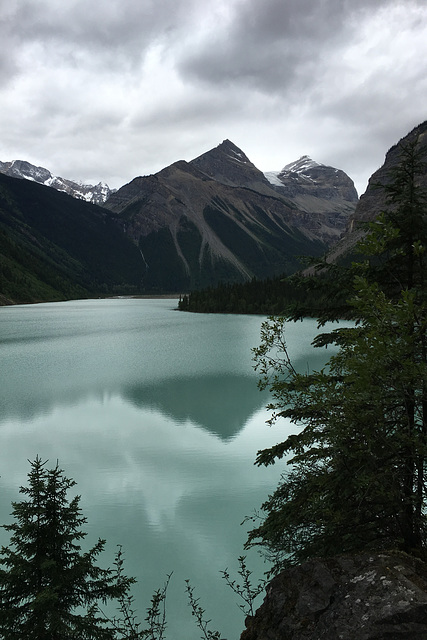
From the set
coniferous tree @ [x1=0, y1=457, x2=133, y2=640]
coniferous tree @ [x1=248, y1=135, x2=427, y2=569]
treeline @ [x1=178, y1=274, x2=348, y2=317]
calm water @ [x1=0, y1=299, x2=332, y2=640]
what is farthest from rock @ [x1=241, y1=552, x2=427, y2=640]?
treeline @ [x1=178, y1=274, x2=348, y2=317]

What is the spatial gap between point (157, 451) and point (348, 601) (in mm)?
24156

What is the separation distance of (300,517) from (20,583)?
6465 millimetres

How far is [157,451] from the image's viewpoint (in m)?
28.5

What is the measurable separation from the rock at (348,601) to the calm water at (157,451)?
315 inches

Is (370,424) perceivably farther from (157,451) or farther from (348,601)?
(157,451)

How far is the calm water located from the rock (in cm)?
799

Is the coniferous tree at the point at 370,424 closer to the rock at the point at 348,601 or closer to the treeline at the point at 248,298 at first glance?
the rock at the point at 348,601

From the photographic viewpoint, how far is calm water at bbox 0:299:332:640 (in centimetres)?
1617

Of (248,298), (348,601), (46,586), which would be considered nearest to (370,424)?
(348,601)

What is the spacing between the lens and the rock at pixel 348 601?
5.14m

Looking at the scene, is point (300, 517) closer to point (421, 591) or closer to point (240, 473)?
point (421, 591)

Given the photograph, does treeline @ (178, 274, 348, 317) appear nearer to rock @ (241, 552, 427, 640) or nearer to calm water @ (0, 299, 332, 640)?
calm water @ (0, 299, 332, 640)

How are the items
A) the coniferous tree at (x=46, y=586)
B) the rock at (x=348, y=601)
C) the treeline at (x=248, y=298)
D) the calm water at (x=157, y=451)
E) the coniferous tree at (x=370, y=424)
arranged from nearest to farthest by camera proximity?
the rock at (x=348, y=601), the coniferous tree at (x=370, y=424), the coniferous tree at (x=46, y=586), the calm water at (x=157, y=451), the treeline at (x=248, y=298)

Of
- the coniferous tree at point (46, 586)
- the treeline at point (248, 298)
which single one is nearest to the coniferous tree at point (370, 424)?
the coniferous tree at point (46, 586)
